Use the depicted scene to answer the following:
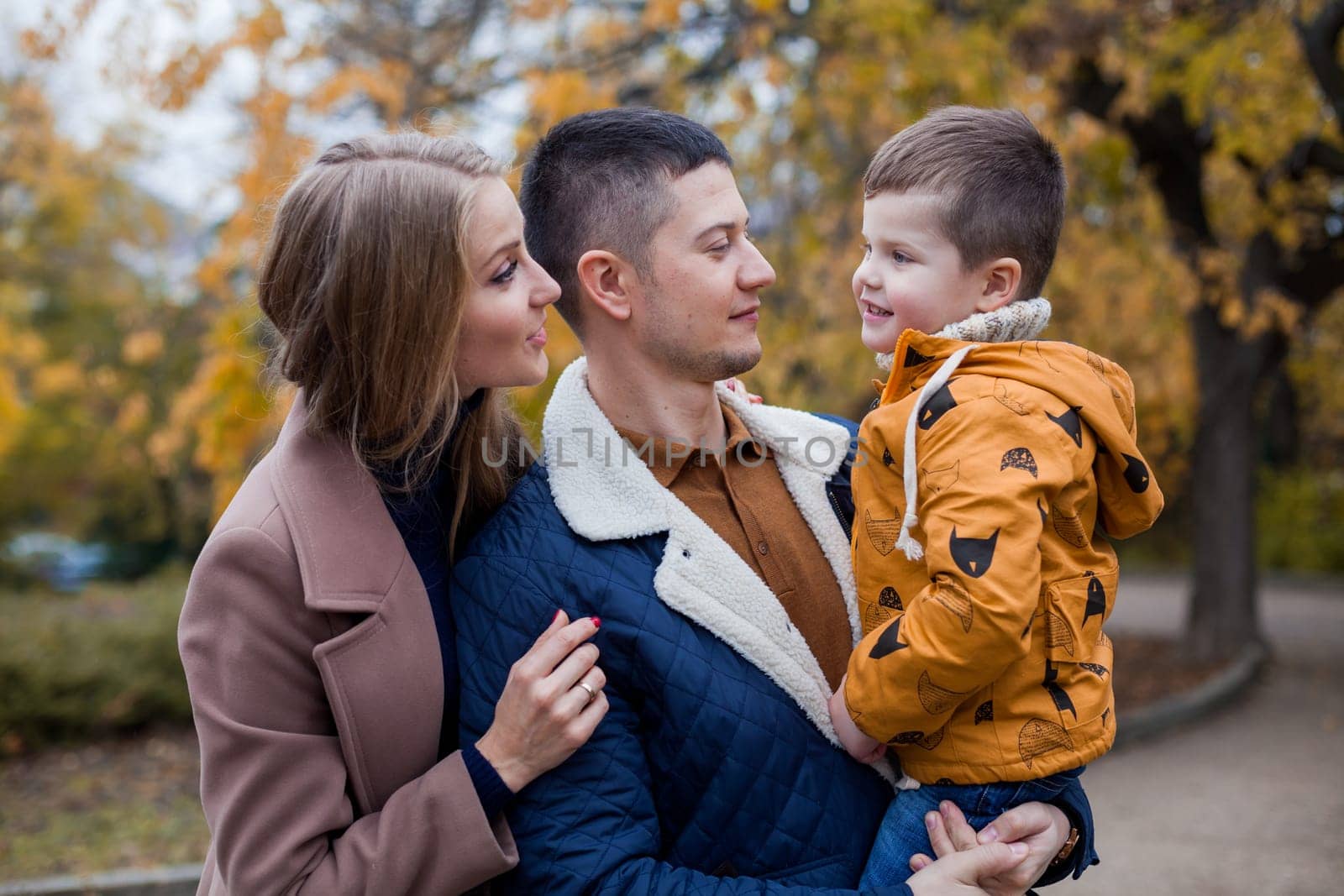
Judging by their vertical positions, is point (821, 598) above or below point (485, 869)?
above

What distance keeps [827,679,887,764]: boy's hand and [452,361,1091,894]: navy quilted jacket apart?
25 mm

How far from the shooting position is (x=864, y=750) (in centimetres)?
193

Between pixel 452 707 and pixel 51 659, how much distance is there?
6.90 meters

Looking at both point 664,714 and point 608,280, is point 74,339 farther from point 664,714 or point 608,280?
point 664,714

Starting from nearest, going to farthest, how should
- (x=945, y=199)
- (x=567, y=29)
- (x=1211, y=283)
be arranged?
(x=945, y=199) → (x=567, y=29) → (x=1211, y=283)

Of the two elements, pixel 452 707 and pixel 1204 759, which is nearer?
pixel 452 707

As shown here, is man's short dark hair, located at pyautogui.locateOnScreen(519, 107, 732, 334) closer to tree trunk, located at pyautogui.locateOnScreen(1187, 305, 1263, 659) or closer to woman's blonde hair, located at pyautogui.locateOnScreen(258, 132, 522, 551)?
woman's blonde hair, located at pyautogui.locateOnScreen(258, 132, 522, 551)

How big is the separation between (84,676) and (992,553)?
7.61m

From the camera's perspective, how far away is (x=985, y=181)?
2049mm

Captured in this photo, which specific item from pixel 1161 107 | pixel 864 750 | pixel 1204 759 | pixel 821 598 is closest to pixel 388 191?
pixel 821 598

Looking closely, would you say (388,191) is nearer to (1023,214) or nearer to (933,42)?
(1023,214)

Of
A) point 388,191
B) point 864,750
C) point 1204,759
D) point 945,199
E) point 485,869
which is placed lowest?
point 1204,759

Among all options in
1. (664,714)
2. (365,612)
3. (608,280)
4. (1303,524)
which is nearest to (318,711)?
(365,612)

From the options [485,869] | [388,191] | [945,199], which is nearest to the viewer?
[485,869]
